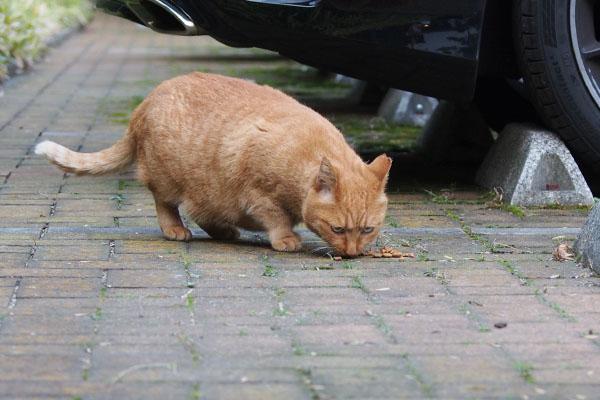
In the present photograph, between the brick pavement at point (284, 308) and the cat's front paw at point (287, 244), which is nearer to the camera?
the brick pavement at point (284, 308)

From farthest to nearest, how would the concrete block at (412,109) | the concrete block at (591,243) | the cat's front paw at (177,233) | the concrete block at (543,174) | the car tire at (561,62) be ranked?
1. the concrete block at (412,109)
2. the concrete block at (543,174)
3. the car tire at (561,62)
4. the cat's front paw at (177,233)
5. the concrete block at (591,243)

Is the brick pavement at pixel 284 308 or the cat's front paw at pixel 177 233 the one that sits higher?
the brick pavement at pixel 284 308

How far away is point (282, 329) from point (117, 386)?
71 cm

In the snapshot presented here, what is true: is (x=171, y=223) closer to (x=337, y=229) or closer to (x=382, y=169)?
(x=337, y=229)

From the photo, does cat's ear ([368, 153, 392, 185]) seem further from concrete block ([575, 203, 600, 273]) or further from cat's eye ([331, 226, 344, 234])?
concrete block ([575, 203, 600, 273])

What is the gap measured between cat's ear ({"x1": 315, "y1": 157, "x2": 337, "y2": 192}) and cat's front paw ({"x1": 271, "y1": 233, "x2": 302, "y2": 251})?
0.35 m

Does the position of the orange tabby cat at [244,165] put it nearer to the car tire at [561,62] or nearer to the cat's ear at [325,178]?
the cat's ear at [325,178]

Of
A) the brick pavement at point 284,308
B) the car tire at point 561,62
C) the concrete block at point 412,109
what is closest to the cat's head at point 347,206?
the brick pavement at point 284,308

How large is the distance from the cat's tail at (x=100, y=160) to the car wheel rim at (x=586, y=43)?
240cm

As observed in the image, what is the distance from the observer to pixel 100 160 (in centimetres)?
497

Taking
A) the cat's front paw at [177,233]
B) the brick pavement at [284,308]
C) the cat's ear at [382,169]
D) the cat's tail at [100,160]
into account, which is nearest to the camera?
the brick pavement at [284,308]

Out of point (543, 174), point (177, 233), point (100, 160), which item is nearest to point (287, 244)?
point (177, 233)

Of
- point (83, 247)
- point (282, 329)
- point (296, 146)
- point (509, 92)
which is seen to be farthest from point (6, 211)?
point (509, 92)

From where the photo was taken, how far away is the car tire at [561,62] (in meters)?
5.07
